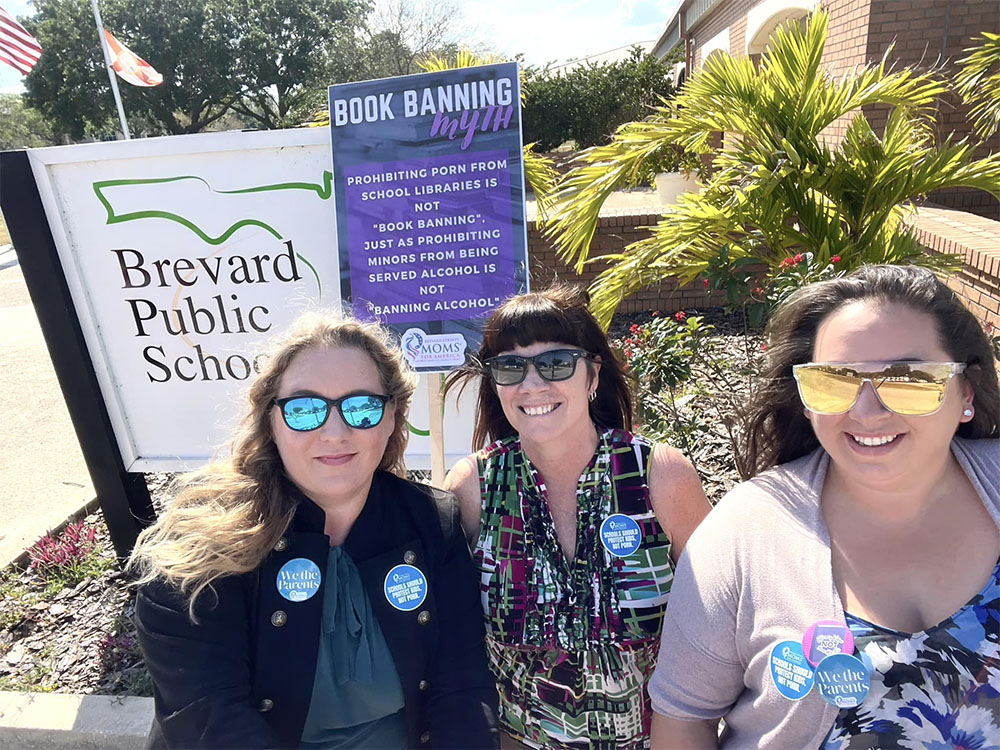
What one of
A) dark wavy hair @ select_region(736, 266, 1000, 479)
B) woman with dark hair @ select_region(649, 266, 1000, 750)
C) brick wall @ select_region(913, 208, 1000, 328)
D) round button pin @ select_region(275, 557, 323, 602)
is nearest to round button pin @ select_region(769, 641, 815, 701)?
woman with dark hair @ select_region(649, 266, 1000, 750)

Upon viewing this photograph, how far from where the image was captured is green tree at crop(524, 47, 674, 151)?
18.0 m

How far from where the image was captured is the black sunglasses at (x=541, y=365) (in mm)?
1886

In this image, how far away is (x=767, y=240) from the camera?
3.65 meters

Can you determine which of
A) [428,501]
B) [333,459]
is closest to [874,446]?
[428,501]

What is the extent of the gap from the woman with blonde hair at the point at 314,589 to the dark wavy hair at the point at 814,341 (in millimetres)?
878

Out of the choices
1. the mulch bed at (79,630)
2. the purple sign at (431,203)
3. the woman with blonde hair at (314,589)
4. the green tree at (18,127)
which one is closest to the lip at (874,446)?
the woman with blonde hair at (314,589)

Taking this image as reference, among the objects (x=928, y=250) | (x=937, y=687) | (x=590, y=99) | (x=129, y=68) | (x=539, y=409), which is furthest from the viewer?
(x=590, y=99)

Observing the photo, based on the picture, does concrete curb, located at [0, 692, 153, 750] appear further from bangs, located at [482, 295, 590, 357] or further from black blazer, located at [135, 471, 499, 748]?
bangs, located at [482, 295, 590, 357]

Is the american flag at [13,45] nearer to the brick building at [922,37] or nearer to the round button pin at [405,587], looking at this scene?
the round button pin at [405,587]

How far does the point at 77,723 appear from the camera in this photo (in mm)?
2580

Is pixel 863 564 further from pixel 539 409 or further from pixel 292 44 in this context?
pixel 292 44

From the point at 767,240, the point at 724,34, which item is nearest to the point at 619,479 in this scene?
the point at 767,240

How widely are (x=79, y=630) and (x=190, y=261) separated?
180cm

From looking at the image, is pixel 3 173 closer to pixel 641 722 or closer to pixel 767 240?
pixel 641 722
